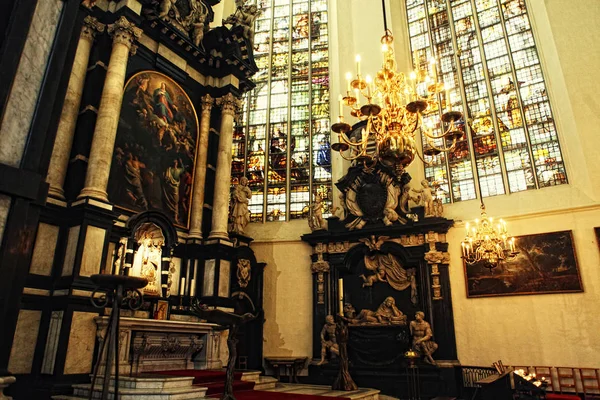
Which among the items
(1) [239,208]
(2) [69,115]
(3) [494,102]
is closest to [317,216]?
(1) [239,208]

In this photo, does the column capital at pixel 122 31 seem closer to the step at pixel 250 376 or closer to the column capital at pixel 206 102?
the column capital at pixel 206 102

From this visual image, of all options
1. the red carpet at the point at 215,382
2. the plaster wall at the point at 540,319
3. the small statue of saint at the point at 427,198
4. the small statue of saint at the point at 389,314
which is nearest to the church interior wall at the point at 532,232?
the plaster wall at the point at 540,319

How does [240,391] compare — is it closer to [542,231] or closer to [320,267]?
[320,267]

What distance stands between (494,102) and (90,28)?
33.0 ft

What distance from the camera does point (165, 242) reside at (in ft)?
30.3

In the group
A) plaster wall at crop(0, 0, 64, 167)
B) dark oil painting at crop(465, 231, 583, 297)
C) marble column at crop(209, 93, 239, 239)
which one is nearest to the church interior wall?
dark oil painting at crop(465, 231, 583, 297)

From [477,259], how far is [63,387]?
7.95m

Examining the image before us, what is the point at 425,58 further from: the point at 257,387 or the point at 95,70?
the point at 257,387

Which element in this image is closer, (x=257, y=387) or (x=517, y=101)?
(x=257, y=387)

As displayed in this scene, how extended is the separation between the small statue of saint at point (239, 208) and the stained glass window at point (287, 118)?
130 cm

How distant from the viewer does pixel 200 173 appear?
10.9 metres

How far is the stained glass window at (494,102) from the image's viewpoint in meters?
10.6

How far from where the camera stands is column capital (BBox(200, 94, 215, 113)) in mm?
11523

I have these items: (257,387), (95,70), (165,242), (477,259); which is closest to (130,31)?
(95,70)
